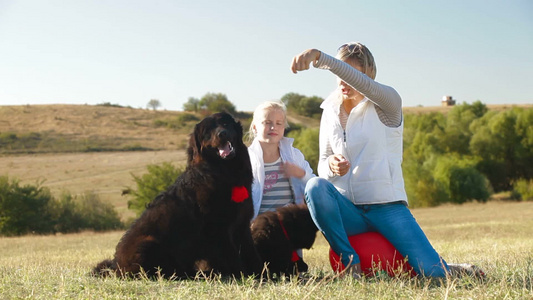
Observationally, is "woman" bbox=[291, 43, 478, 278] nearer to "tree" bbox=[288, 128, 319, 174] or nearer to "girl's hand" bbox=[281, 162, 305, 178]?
"girl's hand" bbox=[281, 162, 305, 178]

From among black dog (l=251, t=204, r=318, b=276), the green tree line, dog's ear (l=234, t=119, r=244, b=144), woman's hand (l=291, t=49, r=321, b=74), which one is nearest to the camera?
woman's hand (l=291, t=49, r=321, b=74)

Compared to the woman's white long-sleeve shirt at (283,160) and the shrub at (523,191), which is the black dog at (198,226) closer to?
the woman's white long-sleeve shirt at (283,160)

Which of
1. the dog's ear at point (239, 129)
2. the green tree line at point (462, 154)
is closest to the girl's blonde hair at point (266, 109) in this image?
the dog's ear at point (239, 129)

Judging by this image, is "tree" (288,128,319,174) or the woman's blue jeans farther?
"tree" (288,128,319,174)

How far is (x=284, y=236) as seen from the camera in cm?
560

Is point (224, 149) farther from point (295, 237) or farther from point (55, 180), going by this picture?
point (55, 180)

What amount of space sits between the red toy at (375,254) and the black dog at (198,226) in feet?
3.81

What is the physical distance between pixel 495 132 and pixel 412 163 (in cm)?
1044

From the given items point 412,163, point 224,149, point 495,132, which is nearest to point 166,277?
point 224,149

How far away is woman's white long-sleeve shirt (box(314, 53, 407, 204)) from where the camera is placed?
5.11 m

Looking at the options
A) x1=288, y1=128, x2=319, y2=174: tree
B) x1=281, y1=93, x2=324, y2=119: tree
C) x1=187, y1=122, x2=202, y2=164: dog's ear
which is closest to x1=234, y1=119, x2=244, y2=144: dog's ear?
x1=187, y1=122, x2=202, y2=164: dog's ear

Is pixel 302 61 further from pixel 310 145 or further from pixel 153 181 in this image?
pixel 310 145

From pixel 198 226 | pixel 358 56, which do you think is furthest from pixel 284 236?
pixel 358 56

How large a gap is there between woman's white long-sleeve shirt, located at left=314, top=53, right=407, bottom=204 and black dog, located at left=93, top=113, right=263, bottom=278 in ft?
3.49
